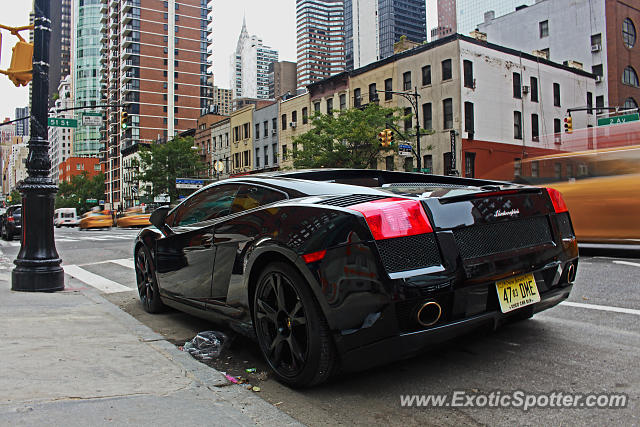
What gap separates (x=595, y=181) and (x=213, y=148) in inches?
2342

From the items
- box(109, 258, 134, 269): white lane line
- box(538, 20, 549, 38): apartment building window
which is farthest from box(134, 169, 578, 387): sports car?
box(538, 20, 549, 38): apartment building window

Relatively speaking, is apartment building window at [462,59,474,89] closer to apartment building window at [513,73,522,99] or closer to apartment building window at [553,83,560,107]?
apartment building window at [513,73,522,99]

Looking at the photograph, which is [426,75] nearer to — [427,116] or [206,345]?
[427,116]

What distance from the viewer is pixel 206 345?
4.16 metres

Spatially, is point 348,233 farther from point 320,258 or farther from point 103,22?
point 103,22

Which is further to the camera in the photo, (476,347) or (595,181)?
(595,181)

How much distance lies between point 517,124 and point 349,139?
13928 mm

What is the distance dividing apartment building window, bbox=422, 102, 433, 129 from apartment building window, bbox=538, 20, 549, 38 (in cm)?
2409

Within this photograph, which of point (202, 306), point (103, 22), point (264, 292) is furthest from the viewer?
point (103, 22)

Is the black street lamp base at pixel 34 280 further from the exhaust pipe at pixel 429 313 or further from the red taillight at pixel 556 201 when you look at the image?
the red taillight at pixel 556 201

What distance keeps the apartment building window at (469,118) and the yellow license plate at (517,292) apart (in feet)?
112

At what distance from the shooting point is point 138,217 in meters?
34.4

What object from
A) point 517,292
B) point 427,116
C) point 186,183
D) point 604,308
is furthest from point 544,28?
point 517,292

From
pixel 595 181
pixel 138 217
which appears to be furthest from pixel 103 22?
pixel 595 181
